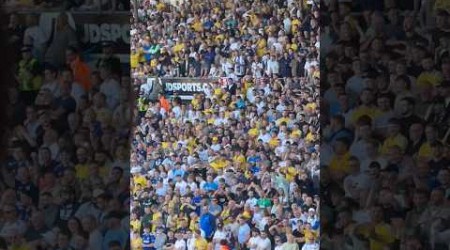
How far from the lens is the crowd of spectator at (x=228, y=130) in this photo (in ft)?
22.8

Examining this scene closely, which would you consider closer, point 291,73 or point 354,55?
point 354,55

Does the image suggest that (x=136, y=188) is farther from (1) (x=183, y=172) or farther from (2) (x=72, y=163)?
(2) (x=72, y=163)

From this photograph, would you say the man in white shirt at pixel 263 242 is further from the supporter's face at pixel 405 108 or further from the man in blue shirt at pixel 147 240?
the supporter's face at pixel 405 108

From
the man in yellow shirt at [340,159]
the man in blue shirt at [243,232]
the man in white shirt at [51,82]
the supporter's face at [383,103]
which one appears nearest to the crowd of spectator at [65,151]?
the man in white shirt at [51,82]

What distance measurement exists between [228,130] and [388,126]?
Result: 585 cm

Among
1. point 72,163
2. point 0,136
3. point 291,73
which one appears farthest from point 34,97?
Answer: point 291,73

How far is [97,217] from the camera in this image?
1819mm

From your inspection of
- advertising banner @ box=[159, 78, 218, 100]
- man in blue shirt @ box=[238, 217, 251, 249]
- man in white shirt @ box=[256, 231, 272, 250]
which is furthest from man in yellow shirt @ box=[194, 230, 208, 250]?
advertising banner @ box=[159, 78, 218, 100]

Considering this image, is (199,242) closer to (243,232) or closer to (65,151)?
(243,232)

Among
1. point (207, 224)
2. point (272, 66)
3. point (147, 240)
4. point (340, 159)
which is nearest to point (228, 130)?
point (272, 66)

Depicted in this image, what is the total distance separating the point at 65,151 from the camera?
1812mm

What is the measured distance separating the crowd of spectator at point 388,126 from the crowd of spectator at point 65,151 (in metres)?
0.51

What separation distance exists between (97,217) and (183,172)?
224 inches

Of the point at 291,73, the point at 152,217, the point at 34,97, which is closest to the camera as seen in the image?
the point at 34,97
